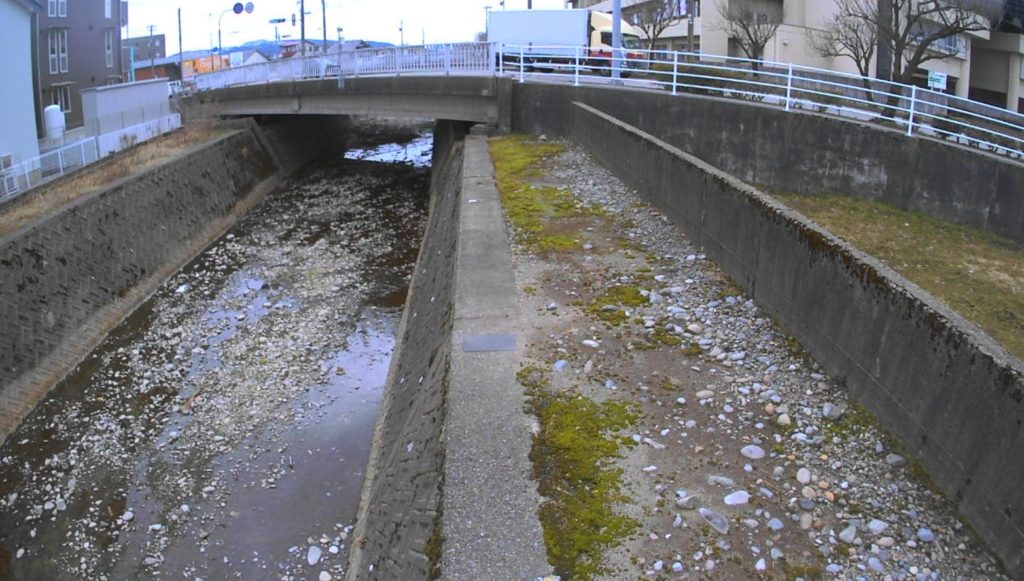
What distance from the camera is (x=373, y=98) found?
98.1ft

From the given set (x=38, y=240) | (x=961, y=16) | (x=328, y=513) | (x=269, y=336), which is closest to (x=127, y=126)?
(x=38, y=240)

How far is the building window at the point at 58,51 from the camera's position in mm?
38125

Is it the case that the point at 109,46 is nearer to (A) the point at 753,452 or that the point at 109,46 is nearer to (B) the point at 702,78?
(B) the point at 702,78

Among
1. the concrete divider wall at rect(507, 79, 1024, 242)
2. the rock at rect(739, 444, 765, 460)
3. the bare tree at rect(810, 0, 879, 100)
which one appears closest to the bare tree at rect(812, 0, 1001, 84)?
the bare tree at rect(810, 0, 879, 100)

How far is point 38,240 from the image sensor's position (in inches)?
599

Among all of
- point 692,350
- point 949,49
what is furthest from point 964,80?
point 692,350

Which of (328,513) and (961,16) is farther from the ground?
(961,16)

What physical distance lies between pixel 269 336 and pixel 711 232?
8.88 meters

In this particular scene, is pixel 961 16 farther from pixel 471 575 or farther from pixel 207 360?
pixel 471 575

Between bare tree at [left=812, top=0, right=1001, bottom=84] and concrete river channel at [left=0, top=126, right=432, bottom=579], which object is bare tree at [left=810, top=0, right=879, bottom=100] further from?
concrete river channel at [left=0, top=126, right=432, bottom=579]

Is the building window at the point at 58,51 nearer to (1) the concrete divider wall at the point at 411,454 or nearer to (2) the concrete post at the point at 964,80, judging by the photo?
(1) the concrete divider wall at the point at 411,454

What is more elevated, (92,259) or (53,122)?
(53,122)

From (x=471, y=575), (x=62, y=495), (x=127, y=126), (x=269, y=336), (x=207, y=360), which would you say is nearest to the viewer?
(x=471, y=575)

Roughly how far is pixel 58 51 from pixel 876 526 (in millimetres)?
43907
